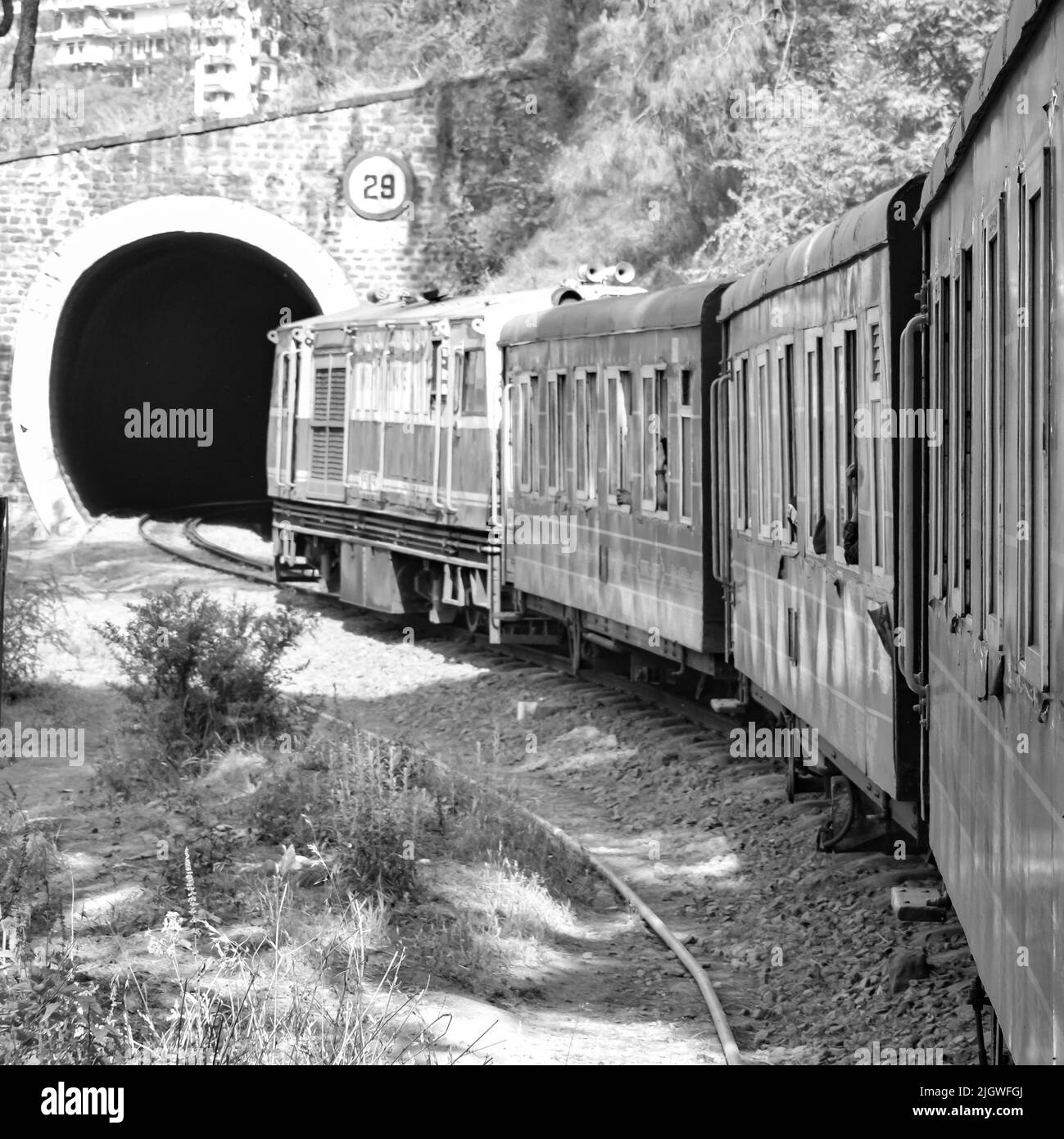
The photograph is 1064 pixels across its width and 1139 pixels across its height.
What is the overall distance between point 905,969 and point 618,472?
265 inches

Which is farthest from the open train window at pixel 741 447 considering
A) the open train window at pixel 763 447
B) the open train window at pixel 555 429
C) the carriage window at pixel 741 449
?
the open train window at pixel 555 429

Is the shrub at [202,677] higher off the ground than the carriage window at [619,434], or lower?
lower

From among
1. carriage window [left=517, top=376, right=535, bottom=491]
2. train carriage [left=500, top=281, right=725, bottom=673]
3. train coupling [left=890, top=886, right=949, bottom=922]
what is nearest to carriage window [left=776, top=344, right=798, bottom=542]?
train coupling [left=890, top=886, right=949, bottom=922]

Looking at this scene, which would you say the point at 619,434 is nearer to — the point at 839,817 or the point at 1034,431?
the point at 839,817

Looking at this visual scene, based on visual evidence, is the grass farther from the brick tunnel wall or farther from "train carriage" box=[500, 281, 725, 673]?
the brick tunnel wall

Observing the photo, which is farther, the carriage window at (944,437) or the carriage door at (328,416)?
the carriage door at (328,416)

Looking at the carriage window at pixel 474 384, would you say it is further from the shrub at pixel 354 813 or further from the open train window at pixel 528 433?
the shrub at pixel 354 813

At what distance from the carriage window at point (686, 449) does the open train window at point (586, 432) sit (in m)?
1.87

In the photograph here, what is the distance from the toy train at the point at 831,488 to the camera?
4.12 metres

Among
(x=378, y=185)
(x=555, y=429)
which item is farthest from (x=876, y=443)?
(x=378, y=185)

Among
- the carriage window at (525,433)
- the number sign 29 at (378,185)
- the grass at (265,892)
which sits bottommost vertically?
the grass at (265,892)

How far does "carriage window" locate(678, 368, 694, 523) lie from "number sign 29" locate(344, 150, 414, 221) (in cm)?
1837

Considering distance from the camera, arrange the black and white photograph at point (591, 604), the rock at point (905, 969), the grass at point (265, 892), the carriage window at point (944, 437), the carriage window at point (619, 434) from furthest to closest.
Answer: the carriage window at point (619, 434) → the rock at point (905, 969) → the grass at point (265, 892) → the carriage window at point (944, 437) → the black and white photograph at point (591, 604)
